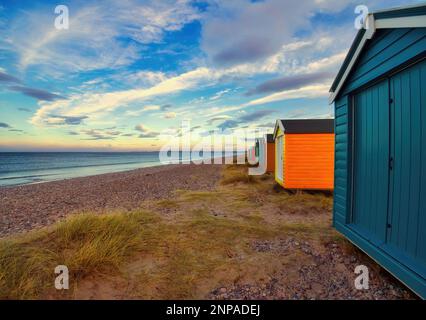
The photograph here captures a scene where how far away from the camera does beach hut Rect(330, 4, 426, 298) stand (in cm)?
265

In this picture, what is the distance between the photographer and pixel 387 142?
3.26m

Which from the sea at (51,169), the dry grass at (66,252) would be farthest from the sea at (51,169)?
the dry grass at (66,252)

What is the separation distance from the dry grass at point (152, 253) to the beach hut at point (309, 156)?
3152 mm

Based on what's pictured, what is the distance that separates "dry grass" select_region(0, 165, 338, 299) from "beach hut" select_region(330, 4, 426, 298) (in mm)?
1235

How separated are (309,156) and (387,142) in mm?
6052

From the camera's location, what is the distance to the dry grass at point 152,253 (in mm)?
2980

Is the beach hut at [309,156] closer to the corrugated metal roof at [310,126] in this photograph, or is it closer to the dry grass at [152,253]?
the corrugated metal roof at [310,126]

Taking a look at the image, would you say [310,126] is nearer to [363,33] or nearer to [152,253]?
[363,33]

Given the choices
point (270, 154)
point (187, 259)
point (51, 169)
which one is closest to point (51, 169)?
point (51, 169)

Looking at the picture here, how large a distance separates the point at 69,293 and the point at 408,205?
4566 mm

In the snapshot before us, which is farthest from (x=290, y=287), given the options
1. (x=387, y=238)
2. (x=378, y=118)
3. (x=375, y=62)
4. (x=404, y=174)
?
(x=375, y=62)

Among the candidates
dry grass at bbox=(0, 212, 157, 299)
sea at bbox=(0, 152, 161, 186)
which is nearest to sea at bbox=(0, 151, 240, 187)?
sea at bbox=(0, 152, 161, 186)
